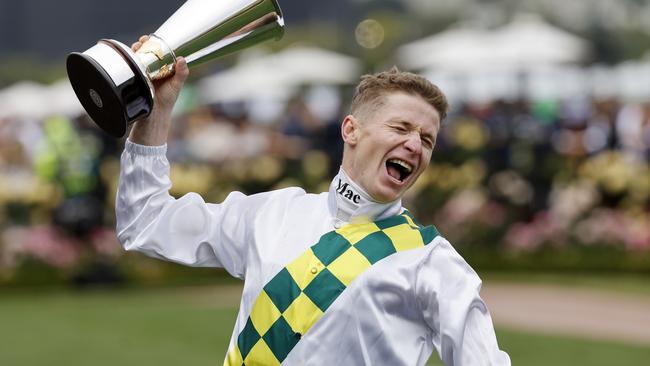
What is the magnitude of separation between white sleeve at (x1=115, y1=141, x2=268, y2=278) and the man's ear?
29 cm

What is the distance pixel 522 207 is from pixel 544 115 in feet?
11.3

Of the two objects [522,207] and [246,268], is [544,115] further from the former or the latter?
[246,268]

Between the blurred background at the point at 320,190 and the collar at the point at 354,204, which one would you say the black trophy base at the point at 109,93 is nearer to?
the collar at the point at 354,204

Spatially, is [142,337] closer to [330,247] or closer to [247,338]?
[247,338]

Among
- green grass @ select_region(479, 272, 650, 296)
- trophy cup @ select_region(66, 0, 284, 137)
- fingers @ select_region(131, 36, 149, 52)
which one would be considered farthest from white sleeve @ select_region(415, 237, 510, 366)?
green grass @ select_region(479, 272, 650, 296)

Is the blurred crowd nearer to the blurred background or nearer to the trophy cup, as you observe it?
the blurred background

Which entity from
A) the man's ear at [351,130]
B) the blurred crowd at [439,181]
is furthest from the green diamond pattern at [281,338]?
the blurred crowd at [439,181]

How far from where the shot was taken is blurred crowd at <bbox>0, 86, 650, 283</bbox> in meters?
12.3

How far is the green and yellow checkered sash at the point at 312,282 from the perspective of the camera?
2957 millimetres

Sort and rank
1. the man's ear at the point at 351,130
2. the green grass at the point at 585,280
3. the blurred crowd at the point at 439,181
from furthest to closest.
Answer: the green grass at the point at 585,280, the blurred crowd at the point at 439,181, the man's ear at the point at 351,130

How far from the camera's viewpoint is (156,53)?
2969 mm

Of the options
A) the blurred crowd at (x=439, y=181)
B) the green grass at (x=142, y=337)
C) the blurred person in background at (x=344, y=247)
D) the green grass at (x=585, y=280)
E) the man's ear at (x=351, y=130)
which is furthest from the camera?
the green grass at (x=585, y=280)

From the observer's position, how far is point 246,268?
10.4ft

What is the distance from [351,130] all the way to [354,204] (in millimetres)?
195
